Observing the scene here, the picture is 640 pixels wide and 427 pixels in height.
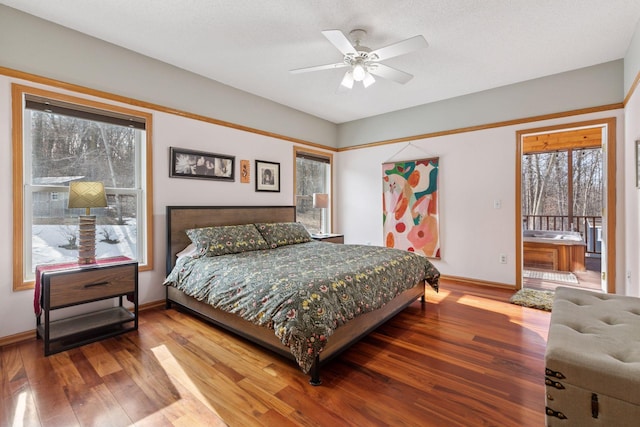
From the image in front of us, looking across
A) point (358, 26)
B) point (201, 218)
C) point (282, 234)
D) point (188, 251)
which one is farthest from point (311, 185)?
point (358, 26)

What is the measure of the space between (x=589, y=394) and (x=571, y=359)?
121 millimetres

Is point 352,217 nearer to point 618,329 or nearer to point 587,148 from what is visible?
point 618,329

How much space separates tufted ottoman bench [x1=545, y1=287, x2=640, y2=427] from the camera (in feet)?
3.44

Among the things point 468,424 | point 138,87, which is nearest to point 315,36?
point 138,87

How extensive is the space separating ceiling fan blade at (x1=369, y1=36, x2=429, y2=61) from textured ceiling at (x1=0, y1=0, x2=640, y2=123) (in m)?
0.27

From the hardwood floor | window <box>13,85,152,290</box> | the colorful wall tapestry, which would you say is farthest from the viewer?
the colorful wall tapestry

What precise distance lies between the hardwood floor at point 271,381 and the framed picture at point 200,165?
174 centimetres

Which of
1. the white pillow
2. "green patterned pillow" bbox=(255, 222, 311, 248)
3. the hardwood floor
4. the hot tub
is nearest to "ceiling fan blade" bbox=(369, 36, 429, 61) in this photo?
"green patterned pillow" bbox=(255, 222, 311, 248)

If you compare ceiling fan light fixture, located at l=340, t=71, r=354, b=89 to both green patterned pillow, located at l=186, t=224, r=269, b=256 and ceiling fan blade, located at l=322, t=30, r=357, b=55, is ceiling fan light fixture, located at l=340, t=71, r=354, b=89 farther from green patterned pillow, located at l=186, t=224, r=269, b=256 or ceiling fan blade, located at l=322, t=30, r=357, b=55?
green patterned pillow, located at l=186, t=224, r=269, b=256

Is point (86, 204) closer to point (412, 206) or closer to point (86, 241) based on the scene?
point (86, 241)

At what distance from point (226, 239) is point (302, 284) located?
1586 millimetres

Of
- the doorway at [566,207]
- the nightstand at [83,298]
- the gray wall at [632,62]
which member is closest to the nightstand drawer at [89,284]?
the nightstand at [83,298]

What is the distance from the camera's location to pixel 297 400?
5.77ft

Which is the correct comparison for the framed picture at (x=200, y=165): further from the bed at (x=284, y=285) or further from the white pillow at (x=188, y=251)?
the white pillow at (x=188, y=251)
